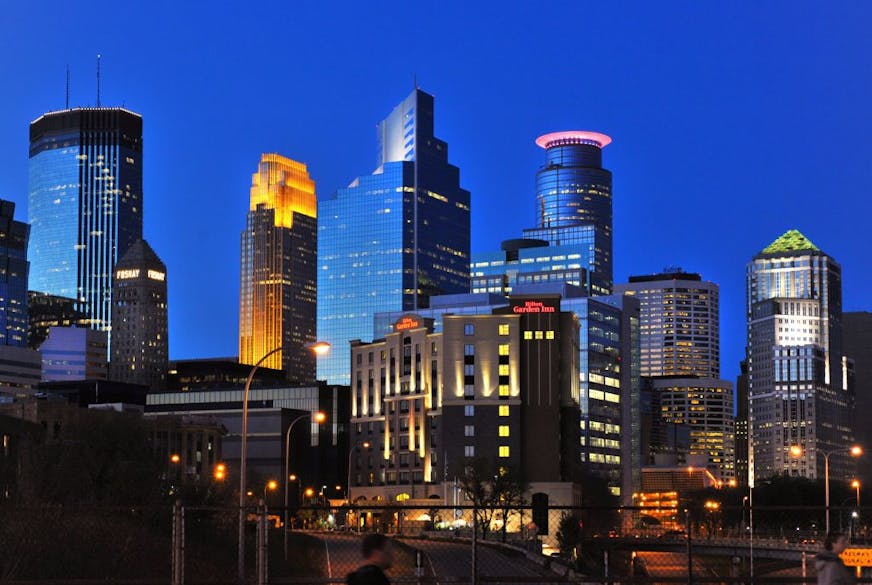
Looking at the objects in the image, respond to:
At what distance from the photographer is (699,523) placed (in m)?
195

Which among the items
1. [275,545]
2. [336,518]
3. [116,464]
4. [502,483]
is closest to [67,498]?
[275,545]

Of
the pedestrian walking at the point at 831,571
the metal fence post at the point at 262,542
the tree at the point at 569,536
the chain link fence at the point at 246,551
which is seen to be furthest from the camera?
the tree at the point at 569,536

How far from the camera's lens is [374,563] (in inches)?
773

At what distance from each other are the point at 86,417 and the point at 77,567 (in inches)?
3617

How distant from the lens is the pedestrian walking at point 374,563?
1933 centimetres

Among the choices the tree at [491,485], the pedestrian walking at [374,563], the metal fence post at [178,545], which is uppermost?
the pedestrian walking at [374,563]

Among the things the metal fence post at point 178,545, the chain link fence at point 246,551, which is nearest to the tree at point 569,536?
the chain link fence at point 246,551

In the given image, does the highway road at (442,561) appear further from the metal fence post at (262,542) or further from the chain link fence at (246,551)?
the metal fence post at (262,542)

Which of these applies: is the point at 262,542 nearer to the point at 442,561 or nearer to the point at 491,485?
the point at 442,561

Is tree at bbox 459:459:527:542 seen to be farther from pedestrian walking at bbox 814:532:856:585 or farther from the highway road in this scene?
pedestrian walking at bbox 814:532:856:585

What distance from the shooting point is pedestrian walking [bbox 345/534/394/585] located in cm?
1933

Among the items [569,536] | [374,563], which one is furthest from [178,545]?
[569,536]

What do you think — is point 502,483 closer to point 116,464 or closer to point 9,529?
point 116,464

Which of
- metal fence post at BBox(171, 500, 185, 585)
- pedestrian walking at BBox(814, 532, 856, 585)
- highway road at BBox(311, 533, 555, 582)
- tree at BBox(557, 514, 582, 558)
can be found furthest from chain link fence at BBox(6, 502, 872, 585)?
tree at BBox(557, 514, 582, 558)
